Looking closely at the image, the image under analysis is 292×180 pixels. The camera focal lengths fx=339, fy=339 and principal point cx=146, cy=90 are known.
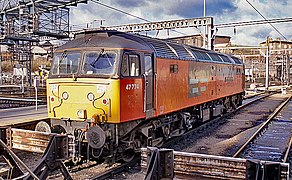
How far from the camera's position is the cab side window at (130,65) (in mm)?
8609

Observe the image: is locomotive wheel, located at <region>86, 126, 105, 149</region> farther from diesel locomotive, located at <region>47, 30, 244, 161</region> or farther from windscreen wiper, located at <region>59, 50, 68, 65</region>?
windscreen wiper, located at <region>59, 50, 68, 65</region>

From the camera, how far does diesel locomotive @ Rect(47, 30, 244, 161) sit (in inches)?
330

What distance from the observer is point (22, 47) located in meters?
27.8

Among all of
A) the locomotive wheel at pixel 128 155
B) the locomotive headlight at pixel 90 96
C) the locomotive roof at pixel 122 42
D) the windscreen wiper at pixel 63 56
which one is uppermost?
the locomotive roof at pixel 122 42

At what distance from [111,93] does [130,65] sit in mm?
1008

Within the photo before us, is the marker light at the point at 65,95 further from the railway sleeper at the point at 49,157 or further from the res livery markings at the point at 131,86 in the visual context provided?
the railway sleeper at the point at 49,157

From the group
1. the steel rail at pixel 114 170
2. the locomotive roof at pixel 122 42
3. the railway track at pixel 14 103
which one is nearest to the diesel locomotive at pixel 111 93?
the locomotive roof at pixel 122 42

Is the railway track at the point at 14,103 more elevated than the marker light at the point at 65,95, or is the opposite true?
the marker light at the point at 65,95

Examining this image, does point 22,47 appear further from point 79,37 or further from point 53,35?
point 79,37

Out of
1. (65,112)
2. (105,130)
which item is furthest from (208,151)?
(65,112)

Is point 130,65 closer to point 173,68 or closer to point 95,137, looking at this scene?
point 95,137

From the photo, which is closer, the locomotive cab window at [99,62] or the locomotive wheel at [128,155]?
the locomotive cab window at [99,62]

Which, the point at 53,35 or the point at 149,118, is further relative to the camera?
the point at 53,35

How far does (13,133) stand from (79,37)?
3.88 m
